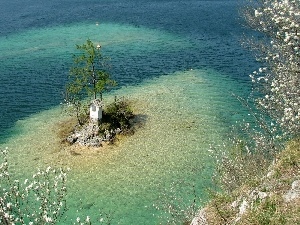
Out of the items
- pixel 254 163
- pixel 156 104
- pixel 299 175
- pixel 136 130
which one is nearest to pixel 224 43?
pixel 156 104

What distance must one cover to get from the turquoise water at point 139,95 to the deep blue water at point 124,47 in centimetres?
24

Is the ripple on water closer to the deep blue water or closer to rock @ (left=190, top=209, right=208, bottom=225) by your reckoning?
the deep blue water

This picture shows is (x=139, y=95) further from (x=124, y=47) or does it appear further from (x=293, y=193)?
(x=293, y=193)

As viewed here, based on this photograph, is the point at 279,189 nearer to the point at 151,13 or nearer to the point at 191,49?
the point at 191,49

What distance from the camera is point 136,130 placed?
48469 mm

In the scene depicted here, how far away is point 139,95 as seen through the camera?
5947 cm

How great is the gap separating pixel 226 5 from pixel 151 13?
71.9 ft

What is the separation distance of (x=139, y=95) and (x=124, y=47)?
90.3 feet

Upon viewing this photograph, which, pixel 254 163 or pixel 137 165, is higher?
pixel 254 163

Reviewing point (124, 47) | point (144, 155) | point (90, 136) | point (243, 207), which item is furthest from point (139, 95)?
point (243, 207)

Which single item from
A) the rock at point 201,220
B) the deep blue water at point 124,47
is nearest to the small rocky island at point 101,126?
the deep blue water at point 124,47

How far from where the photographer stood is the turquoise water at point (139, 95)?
37.8 metres

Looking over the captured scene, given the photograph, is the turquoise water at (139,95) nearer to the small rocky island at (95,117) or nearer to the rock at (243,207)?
the small rocky island at (95,117)

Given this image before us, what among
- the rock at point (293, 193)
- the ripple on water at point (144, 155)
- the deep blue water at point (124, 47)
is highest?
the rock at point (293, 193)
